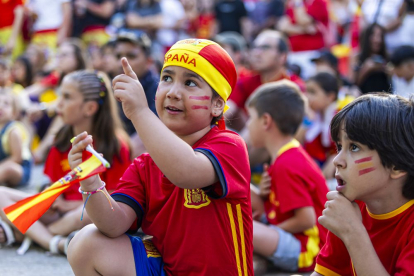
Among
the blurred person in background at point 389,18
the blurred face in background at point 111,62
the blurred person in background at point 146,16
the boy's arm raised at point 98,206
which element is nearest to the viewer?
the boy's arm raised at point 98,206

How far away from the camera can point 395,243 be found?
193cm

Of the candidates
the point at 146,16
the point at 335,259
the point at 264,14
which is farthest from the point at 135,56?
the point at 264,14

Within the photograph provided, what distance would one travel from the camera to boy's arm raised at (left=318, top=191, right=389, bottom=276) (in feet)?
6.07

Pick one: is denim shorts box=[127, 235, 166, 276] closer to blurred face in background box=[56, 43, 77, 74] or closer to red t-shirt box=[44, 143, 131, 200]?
red t-shirt box=[44, 143, 131, 200]

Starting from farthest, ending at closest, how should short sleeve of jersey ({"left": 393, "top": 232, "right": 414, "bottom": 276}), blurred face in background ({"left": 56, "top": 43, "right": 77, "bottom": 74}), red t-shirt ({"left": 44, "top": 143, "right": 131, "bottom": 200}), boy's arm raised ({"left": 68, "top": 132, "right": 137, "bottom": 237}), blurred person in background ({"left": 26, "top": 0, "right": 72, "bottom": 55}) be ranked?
blurred person in background ({"left": 26, "top": 0, "right": 72, "bottom": 55}) → blurred face in background ({"left": 56, "top": 43, "right": 77, "bottom": 74}) → red t-shirt ({"left": 44, "top": 143, "right": 131, "bottom": 200}) → boy's arm raised ({"left": 68, "top": 132, "right": 137, "bottom": 237}) → short sleeve of jersey ({"left": 393, "top": 232, "right": 414, "bottom": 276})

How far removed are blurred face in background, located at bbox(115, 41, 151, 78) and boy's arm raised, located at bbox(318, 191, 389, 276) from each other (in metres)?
3.62

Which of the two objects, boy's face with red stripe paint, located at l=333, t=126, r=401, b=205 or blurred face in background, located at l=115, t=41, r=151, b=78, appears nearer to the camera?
boy's face with red stripe paint, located at l=333, t=126, r=401, b=205

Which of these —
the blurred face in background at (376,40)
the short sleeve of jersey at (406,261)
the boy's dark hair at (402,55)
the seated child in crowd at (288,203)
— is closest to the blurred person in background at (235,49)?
the blurred face in background at (376,40)

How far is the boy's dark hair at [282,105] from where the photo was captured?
347 centimetres

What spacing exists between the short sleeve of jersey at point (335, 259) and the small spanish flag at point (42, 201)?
37.9 inches

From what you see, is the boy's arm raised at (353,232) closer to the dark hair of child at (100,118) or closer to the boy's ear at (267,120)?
the boy's ear at (267,120)

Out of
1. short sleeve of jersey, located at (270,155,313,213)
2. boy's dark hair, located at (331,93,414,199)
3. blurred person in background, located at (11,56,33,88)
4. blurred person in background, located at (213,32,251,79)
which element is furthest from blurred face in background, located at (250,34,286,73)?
blurred person in background, located at (11,56,33,88)

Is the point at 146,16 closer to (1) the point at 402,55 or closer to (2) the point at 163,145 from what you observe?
(1) the point at 402,55

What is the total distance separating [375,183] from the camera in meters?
1.93
